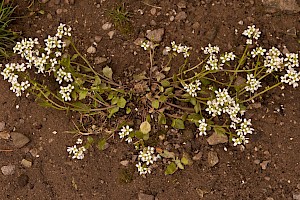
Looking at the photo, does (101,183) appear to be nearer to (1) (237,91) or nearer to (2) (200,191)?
(2) (200,191)

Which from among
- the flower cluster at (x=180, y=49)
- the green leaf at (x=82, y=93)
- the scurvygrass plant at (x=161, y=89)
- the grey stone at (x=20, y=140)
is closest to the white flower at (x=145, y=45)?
the scurvygrass plant at (x=161, y=89)

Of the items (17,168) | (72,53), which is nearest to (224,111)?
(72,53)

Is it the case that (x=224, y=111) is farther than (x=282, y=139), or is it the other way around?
(x=282, y=139)

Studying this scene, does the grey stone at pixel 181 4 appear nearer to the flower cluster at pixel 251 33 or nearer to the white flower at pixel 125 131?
the flower cluster at pixel 251 33

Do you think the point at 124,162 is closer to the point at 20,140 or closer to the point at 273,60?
the point at 20,140

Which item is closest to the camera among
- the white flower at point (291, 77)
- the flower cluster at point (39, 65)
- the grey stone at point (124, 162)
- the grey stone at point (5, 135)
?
the white flower at point (291, 77)

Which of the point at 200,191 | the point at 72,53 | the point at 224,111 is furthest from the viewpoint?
the point at 72,53

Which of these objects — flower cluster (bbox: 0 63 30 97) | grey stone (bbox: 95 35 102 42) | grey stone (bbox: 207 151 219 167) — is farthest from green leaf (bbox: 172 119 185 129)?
flower cluster (bbox: 0 63 30 97)
